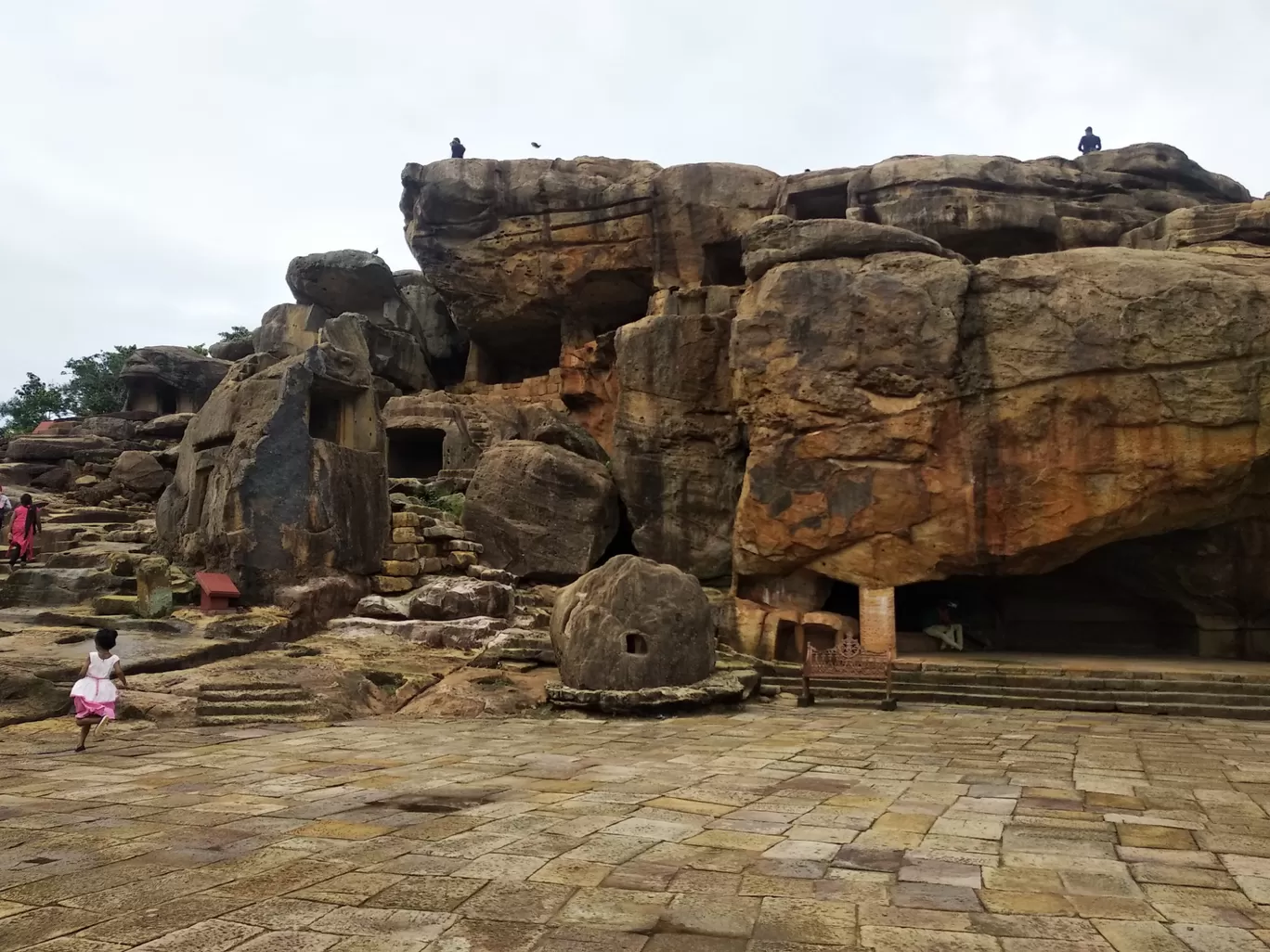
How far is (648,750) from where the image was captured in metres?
7.69

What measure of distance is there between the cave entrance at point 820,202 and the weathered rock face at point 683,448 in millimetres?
7358

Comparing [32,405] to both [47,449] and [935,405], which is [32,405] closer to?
[47,449]

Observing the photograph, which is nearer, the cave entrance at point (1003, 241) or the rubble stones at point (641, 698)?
the rubble stones at point (641, 698)

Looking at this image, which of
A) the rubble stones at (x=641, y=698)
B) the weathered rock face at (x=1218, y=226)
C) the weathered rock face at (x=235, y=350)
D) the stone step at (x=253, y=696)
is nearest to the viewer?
the stone step at (x=253, y=696)

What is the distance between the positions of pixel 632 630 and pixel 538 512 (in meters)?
8.09

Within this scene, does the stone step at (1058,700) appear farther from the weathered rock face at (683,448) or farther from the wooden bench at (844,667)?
the weathered rock face at (683,448)

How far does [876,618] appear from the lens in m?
15.8

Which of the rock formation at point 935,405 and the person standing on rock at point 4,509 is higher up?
the rock formation at point 935,405

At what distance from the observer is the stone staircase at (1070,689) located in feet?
40.3

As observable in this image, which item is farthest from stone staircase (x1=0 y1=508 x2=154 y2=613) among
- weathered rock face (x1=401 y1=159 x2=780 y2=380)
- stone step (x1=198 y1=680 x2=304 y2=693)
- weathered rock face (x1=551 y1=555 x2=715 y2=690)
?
weathered rock face (x1=401 y1=159 x2=780 y2=380)

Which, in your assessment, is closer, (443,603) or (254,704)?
(254,704)

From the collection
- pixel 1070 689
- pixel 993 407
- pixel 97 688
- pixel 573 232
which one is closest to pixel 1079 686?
pixel 1070 689

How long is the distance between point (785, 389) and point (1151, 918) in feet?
42.4

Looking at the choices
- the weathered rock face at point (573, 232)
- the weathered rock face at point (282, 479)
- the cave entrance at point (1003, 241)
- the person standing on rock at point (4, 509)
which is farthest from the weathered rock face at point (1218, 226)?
the person standing on rock at point (4, 509)
